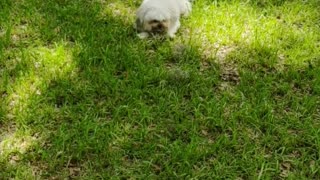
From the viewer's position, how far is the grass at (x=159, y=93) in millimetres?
3154

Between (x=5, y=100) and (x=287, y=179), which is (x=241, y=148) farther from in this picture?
(x=5, y=100)

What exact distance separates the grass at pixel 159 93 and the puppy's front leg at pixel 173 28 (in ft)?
0.31

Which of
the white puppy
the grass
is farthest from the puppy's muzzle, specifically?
the grass

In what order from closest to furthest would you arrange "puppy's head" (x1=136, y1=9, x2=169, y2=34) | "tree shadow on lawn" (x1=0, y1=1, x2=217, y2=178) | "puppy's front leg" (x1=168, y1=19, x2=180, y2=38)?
"tree shadow on lawn" (x1=0, y1=1, x2=217, y2=178), "puppy's head" (x1=136, y1=9, x2=169, y2=34), "puppy's front leg" (x1=168, y1=19, x2=180, y2=38)

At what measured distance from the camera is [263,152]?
10.7 feet

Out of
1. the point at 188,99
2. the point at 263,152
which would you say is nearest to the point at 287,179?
the point at 263,152

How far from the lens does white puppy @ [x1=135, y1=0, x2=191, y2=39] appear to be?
4.24 metres

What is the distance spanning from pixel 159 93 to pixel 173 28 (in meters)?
0.91

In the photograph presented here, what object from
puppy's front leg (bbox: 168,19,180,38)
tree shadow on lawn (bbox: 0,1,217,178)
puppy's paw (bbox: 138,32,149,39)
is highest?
puppy's front leg (bbox: 168,19,180,38)

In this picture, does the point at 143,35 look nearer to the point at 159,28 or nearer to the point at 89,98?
the point at 159,28

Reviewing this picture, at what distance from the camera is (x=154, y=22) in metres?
4.25

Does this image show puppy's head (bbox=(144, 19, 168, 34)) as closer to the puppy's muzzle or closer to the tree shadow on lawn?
the puppy's muzzle

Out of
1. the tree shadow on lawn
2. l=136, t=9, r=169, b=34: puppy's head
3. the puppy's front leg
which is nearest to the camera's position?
the tree shadow on lawn

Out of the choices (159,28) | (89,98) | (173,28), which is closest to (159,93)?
(89,98)
